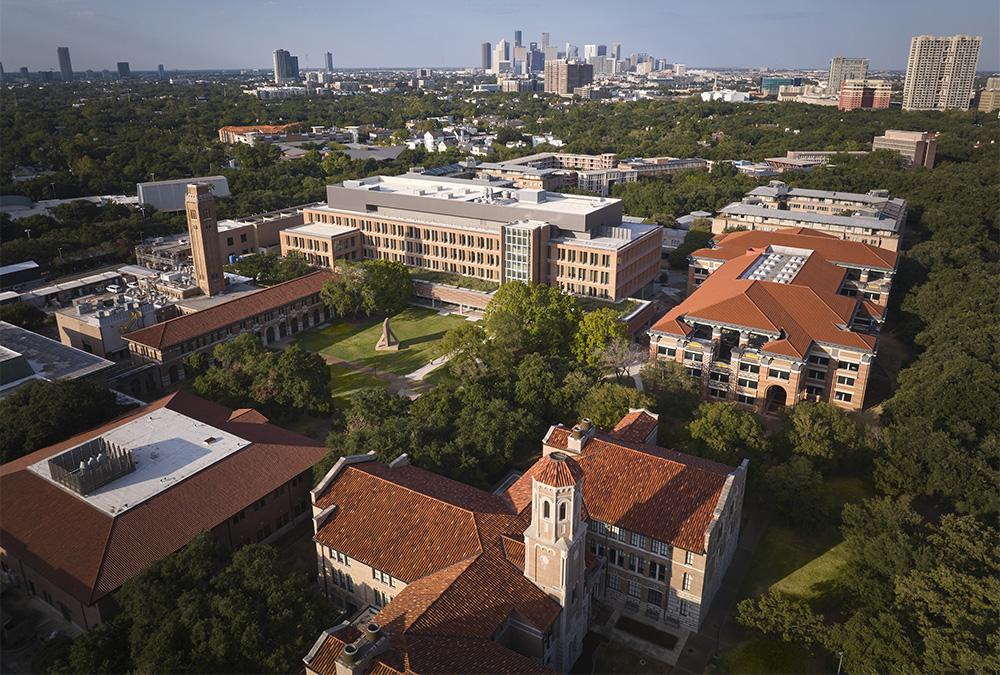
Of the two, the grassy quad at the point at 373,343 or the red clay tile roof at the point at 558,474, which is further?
the grassy quad at the point at 373,343

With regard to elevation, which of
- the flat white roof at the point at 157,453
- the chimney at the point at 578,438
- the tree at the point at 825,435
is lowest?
the tree at the point at 825,435

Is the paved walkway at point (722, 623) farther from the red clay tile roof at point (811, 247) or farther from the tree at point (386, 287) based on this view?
the tree at point (386, 287)

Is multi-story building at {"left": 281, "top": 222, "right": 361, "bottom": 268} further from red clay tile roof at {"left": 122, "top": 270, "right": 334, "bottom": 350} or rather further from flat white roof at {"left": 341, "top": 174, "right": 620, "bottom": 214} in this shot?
flat white roof at {"left": 341, "top": 174, "right": 620, "bottom": 214}

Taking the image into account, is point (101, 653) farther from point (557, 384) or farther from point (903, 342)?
Answer: point (903, 342)

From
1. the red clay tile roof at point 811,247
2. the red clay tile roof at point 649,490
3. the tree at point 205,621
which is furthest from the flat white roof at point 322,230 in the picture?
the tree at point 205,621

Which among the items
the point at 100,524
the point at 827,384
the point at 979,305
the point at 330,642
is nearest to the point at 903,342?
the point at 979,305

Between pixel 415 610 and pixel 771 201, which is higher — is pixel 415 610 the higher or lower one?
the lower one

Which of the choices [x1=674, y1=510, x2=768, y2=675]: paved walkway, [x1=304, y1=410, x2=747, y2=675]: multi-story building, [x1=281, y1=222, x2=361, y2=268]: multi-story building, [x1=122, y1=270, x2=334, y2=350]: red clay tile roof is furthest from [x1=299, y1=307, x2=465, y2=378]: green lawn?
[x1=674, y1=510, x2=768, y2=675]: paved walkway
